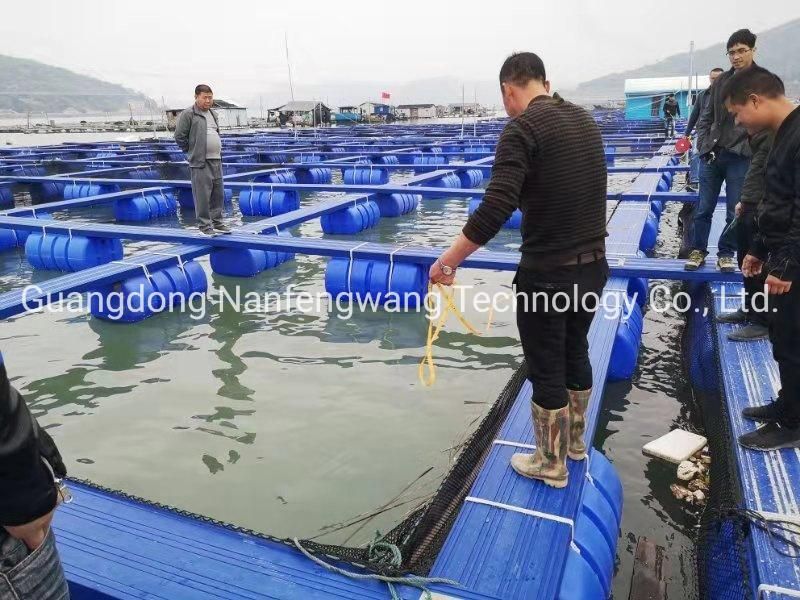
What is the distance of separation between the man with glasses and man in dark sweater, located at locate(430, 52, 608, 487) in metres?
2.46

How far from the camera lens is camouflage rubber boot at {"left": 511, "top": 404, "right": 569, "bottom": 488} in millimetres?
2344

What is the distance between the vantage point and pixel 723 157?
4.38 m

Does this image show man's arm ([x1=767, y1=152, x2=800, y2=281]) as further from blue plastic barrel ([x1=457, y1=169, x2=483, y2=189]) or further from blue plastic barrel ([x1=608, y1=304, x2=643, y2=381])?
blue plastic barrel ([x1=457, y1=169, x2=483, y2=189])

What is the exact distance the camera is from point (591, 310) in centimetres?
228

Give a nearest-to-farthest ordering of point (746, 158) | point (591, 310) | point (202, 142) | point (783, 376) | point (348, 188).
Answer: point (591, 310)
point (783, 376)
point (746, 158)
point (202, 142)
point (348, 188)

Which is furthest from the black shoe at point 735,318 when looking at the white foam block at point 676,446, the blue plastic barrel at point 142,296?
the blue plastic barrel at point 142,296

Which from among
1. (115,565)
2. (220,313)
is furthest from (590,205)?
(220,313)

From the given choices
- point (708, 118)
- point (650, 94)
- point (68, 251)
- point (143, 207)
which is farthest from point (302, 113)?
point (708, 118)

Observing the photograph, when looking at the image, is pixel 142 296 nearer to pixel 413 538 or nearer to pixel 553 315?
pixel 413 538

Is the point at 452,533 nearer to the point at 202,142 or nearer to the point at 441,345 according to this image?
the point at 441,345

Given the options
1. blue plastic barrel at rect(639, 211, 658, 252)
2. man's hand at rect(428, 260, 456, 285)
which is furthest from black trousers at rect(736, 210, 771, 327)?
blue plastic barrel at rect(639, 211, 658, 252)

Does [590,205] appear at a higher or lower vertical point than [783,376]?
higher

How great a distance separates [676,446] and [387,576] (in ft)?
7.59

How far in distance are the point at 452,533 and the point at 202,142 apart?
527 cm
